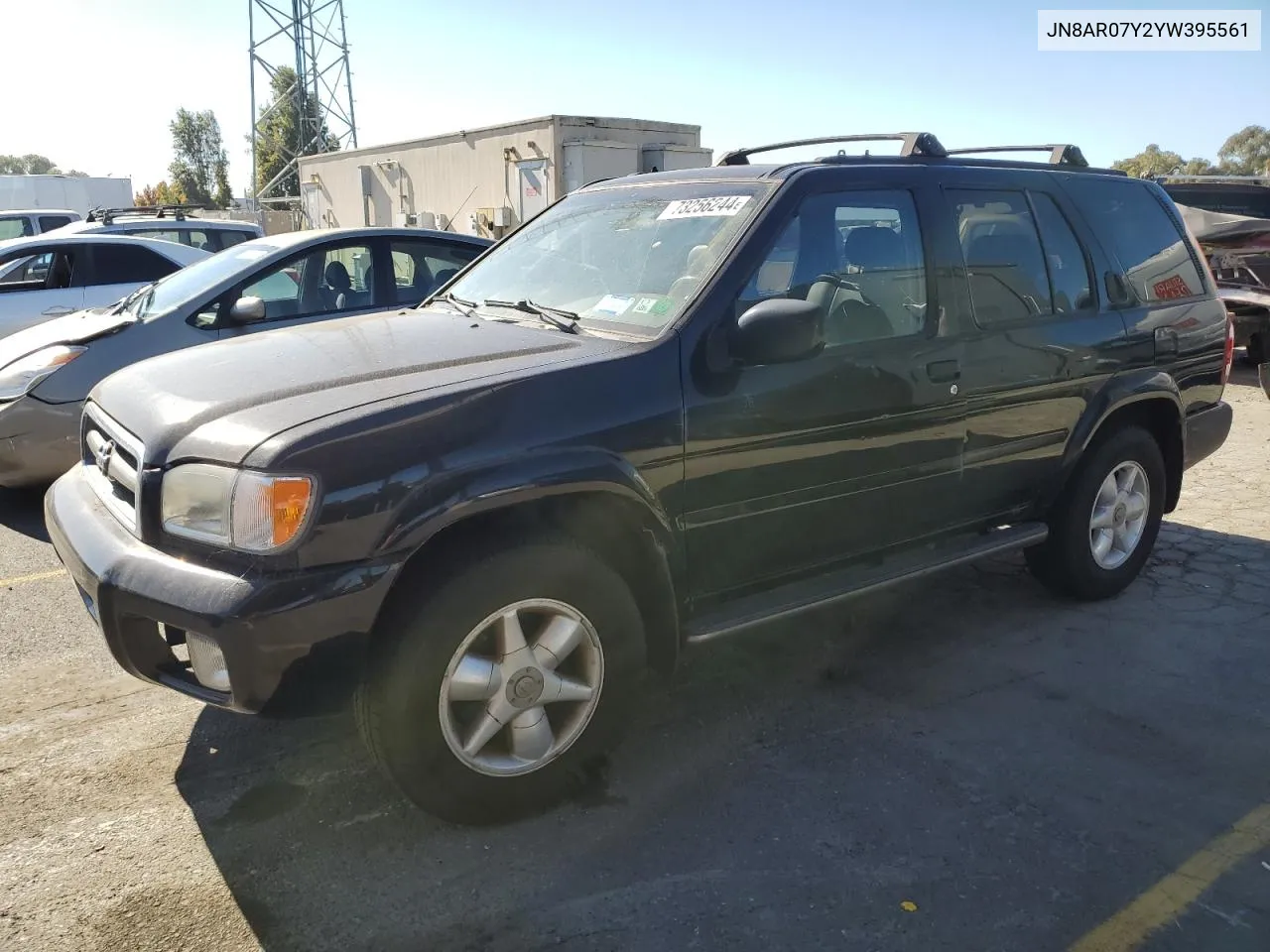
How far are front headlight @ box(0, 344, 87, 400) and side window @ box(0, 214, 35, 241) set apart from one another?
34.3 feet

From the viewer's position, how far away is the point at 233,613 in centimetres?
233

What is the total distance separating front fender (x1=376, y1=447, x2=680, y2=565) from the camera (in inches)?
Result: 97.6

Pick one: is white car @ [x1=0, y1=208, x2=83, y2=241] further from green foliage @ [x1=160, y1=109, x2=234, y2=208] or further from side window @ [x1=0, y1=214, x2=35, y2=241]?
green foliage @ [x1=160, y1=109, x2=234, y2=208]

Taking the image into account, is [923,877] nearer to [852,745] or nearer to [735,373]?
[852,745]

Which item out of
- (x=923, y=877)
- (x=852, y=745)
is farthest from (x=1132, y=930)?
(x=852, y=745)

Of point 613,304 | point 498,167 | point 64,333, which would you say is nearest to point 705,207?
point 613,304

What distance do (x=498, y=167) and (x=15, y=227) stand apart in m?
7.89

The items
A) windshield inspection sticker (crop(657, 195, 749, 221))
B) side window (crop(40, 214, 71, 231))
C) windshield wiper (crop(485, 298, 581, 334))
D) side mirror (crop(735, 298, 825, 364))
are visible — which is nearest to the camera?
side mirror (crop(735, 298, 825, 364))

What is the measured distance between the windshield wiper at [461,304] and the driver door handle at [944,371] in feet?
5.61

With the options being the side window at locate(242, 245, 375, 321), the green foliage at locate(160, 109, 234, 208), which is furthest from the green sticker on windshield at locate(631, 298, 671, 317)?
the green foliage at locate(160, 109, 234, 208)

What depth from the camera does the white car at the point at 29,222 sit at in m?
14.3

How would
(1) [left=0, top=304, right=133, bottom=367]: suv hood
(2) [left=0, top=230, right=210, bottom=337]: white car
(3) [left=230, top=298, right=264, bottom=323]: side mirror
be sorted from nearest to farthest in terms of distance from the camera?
(3) [left=230, top=298, right=264, bottom=323]: side mirror, (1) [left=0, top=304, right=133, bottom=367]: suv hood, (2) [left=0, top=230, right=210, bottom=337]: white car

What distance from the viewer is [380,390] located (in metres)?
2.67

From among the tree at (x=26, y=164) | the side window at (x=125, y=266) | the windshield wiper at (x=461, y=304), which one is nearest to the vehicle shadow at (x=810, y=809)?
the windshield wiper at (x=461, y=304)
